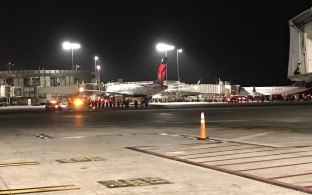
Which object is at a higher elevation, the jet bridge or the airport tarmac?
the jet bridge

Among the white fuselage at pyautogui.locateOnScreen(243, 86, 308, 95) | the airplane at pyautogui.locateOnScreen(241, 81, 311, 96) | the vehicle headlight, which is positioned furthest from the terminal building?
the vehicle headlight

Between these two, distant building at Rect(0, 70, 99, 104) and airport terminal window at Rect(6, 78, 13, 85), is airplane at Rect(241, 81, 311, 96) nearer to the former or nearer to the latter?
distant building at Rect(0, 70, 99, 104)

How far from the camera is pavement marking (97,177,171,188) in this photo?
31.8 ft

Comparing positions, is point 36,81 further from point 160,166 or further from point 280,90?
point 160,166

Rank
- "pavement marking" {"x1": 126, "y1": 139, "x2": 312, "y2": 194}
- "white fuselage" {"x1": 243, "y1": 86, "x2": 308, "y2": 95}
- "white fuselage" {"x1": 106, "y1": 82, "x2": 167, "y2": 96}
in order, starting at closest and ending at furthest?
"pavement marking" {"x1": 126, "y1": 139, "x2": 312, "y2": 194} → "white fuselage" {"x1": 106, "y1": 82, "x2": 167, "y2": 96} → "white fuselage" {"x1": 243, "y1": 86, "x2": 308, "y2": 95}

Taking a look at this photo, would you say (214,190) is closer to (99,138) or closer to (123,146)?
(123,146)

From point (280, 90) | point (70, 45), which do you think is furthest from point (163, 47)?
point (280, 90)

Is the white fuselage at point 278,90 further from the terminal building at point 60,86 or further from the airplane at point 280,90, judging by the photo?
the terminal building at point 60,86

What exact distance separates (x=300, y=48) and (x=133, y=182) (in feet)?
27.7

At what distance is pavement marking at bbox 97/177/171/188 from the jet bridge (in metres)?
7.68

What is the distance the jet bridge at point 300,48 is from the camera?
1552 cm

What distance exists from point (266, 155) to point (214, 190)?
16.4 ft

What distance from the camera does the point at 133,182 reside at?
393 inches

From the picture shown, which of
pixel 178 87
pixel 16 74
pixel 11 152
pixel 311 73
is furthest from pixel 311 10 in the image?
pixel 16 74
